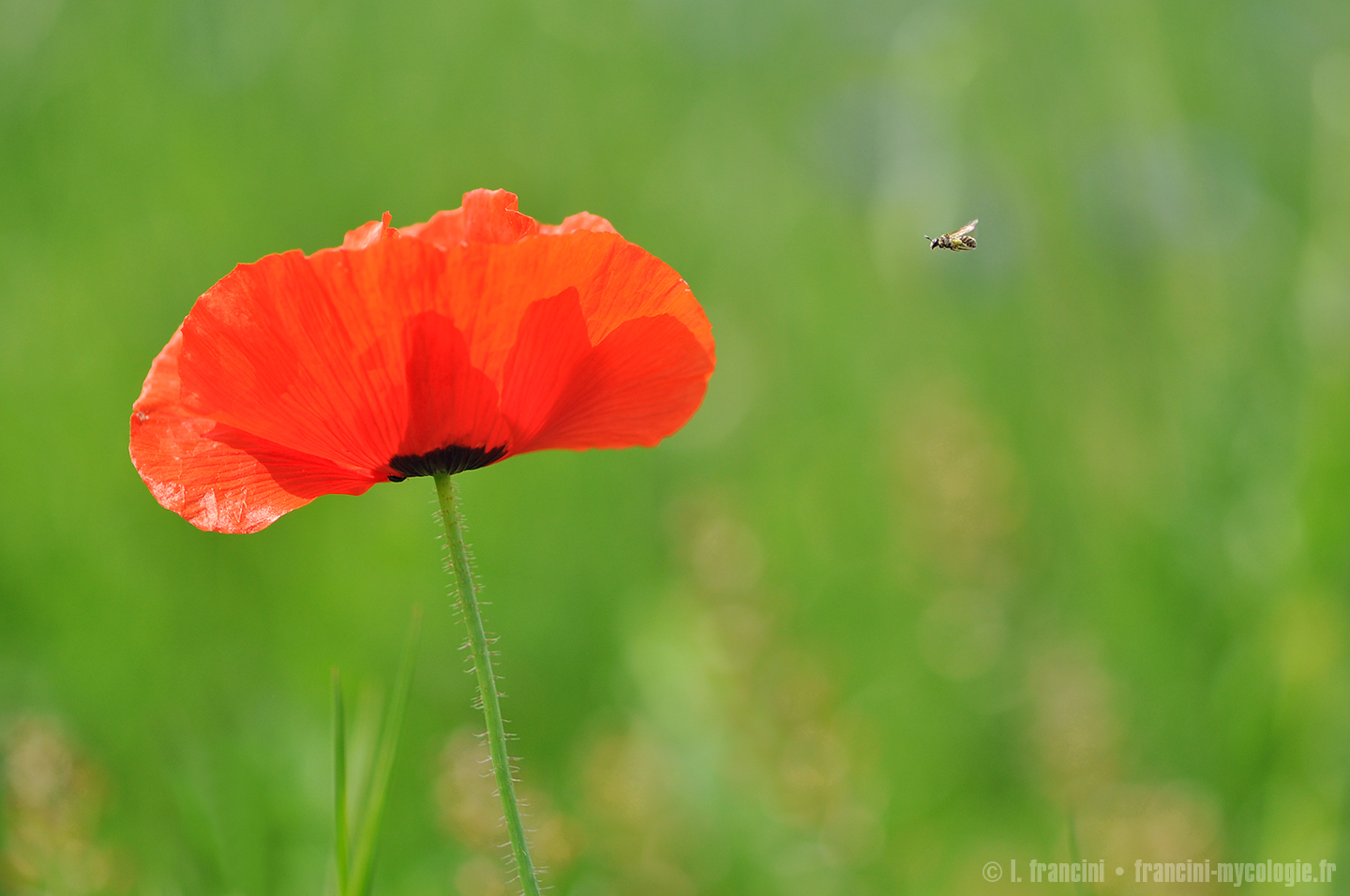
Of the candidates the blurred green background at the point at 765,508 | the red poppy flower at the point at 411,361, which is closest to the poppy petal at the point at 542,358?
the red poppy flower at the point at 411,361

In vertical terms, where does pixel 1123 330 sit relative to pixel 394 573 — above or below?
above

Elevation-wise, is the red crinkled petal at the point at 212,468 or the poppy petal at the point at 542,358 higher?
the poppy petal at the point at 542,358

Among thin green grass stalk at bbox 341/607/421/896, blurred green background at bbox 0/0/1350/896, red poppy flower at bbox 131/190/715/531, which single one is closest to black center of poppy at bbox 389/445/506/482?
red poppy flower at bbox 131/190/715/531

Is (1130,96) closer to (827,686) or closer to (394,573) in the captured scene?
(827,686)

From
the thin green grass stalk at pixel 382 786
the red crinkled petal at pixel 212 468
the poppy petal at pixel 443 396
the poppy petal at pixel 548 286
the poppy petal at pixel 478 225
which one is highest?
the poppy petal at pixel 478 225

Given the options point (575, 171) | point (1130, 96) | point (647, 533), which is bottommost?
point (647, 533)

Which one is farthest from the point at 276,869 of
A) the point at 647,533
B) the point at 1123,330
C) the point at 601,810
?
the point at 1123,330

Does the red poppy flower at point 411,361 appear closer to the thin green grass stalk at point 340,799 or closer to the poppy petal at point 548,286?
the poppy petal at point 548,286
